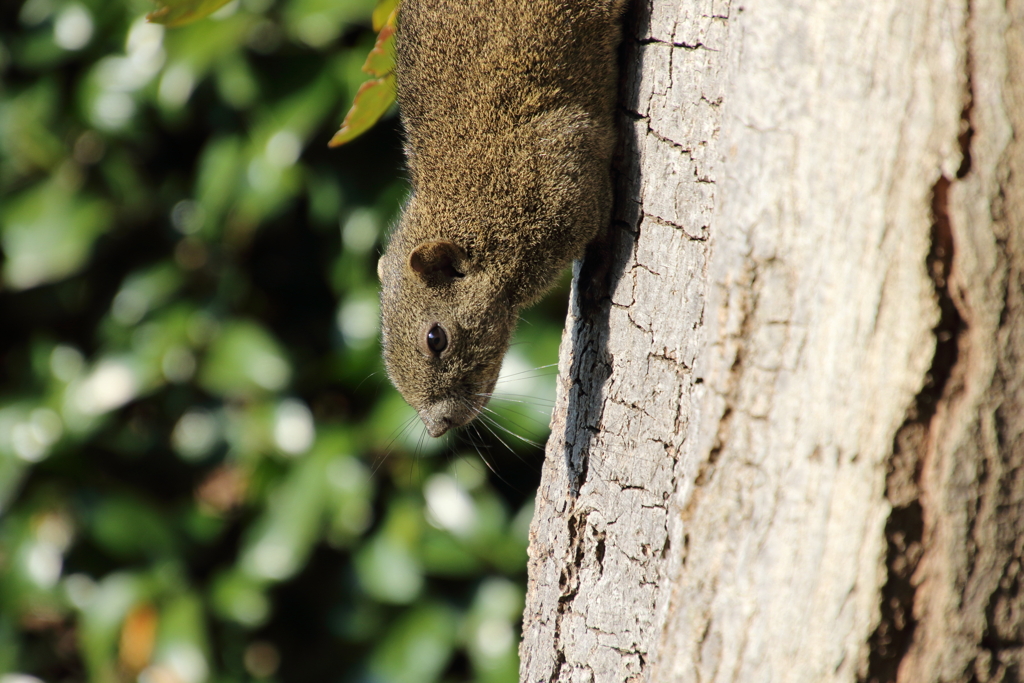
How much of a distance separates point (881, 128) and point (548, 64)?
1096mm

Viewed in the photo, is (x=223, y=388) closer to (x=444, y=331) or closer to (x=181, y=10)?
(x=444, y=331)

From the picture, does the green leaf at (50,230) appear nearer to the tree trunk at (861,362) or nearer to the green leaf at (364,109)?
the green leaf at (364,109)

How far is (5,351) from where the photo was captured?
380cm

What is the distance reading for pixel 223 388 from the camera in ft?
10.6

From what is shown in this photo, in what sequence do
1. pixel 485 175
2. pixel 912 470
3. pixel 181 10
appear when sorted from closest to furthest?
pixel 912 470 → pixel 181 10 → pixel 485 175

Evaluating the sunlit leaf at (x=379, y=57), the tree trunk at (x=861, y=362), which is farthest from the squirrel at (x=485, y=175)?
the tree trunk at (x=861, y=362)

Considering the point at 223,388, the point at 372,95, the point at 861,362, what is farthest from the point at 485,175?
the point at 223,388

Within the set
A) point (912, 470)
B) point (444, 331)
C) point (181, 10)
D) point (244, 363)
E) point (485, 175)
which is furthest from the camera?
point (244, 363)

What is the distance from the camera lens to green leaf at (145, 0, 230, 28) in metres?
1.64

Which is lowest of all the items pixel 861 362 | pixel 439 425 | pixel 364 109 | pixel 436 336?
pixel 439 425

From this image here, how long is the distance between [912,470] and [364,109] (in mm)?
1327

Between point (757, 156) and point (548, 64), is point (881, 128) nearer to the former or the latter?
point (757, 156)

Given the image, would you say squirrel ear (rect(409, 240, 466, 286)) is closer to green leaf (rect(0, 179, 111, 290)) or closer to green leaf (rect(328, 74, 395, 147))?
green leaf (rect(328, 74, 395, 147))

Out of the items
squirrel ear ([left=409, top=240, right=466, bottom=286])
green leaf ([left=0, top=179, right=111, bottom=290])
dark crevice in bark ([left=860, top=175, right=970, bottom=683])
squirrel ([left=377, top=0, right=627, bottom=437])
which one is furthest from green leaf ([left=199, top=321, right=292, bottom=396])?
dark crevice in bark ([left=860, top=175, right=970, bottom=683])
